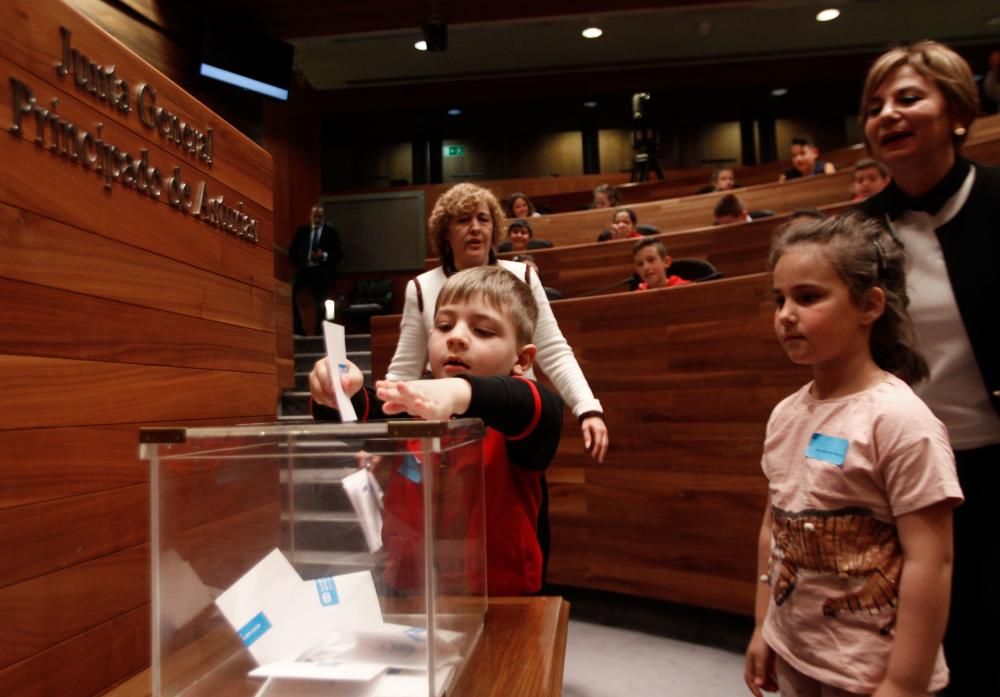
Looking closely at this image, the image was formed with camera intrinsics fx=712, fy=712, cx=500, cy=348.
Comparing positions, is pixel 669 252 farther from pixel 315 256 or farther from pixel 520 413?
pixel 315 256

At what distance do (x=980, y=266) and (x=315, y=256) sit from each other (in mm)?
5330

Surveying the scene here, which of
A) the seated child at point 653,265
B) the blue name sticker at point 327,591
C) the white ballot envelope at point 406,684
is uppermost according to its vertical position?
the seated child at point 653,265

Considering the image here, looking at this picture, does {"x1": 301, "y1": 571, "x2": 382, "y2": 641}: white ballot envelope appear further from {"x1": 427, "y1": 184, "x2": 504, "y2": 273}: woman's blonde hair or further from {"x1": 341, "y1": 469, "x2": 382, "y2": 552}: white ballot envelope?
{"x1": 427, "y1": 184, "x2": 504, "y2": 273}: woman's blonde hair

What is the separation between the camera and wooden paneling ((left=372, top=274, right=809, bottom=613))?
1.74 m

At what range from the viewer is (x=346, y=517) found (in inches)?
15.7

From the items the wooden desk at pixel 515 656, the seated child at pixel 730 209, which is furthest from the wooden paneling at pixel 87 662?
the seated child at pixel 730 209

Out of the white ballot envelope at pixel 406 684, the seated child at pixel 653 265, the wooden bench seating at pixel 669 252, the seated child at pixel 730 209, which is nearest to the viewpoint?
the white ballot envelope at pixel 406 684

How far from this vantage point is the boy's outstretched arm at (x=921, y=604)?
629 mm

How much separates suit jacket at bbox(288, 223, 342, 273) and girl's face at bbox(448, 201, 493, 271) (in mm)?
4601

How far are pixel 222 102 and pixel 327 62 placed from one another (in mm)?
2242

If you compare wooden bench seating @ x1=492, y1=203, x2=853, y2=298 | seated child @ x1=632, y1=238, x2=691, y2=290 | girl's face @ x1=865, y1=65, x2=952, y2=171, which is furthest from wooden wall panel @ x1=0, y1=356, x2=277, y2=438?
wooden bench seating @ x1=492, y1=203, x2=853, y2=298

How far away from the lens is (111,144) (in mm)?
806

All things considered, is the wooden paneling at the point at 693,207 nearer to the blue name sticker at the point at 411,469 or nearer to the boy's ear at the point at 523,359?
the boy's ear at the point at 523,359

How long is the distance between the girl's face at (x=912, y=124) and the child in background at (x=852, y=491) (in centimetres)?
12
